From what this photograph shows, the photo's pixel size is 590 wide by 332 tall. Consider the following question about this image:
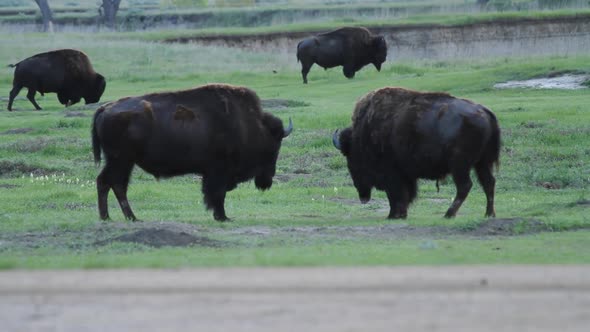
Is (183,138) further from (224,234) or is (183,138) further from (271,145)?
(224,234)

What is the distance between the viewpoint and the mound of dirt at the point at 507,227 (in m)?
12.4

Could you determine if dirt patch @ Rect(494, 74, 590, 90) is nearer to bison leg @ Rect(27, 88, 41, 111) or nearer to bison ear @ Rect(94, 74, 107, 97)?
bison ear @ Rect(94, 74, 107, 97)

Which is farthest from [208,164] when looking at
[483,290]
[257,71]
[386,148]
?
[257,71]

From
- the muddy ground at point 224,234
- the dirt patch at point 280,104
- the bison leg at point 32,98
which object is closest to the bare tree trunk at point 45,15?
the bison leg at point 32,98

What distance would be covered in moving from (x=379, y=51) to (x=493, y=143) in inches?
1123

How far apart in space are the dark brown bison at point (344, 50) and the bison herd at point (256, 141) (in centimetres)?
2681

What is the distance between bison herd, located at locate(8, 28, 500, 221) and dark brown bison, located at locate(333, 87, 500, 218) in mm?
13

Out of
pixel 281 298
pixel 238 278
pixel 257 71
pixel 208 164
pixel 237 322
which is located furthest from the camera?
pixel 257 71

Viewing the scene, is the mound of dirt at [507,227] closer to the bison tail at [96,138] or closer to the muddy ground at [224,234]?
the muddy ground at [224,234]

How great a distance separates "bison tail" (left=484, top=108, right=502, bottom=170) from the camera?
14.1 meters

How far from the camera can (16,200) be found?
16.4 meters

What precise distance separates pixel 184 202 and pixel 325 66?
88.7ft

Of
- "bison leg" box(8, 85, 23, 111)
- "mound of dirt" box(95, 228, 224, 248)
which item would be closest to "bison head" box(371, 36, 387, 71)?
"bison leg" box(8, 85, 23, 111)

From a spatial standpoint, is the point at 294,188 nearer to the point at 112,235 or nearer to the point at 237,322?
the point at 112,235
